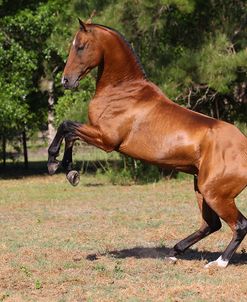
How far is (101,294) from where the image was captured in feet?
20.1

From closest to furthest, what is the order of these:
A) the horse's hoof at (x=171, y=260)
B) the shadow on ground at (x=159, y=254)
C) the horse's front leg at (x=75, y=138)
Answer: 1. the horse's front leg at (x=75, y=138)
2. the horse's hoof at (x=171, y=260)
3. the shadow on ground at (x=159, y=254)

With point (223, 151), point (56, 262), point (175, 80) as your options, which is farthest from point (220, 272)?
point (175, 80)

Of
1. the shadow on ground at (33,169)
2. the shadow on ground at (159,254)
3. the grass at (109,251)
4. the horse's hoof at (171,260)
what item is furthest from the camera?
the shadow on ground at (33,169)

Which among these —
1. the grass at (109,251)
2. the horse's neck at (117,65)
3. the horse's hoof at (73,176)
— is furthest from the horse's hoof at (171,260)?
the horse's neck at (117,65)

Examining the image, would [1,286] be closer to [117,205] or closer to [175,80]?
[117,205]

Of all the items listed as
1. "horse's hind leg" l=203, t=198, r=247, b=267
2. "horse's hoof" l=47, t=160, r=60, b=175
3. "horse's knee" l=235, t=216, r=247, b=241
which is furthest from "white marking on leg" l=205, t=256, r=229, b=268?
"horse's hoof" l=47, t=160, r=60, b=175

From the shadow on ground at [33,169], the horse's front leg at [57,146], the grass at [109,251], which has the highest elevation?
the horse's front leg at [57,146]

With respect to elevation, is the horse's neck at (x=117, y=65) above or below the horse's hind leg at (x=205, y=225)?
above

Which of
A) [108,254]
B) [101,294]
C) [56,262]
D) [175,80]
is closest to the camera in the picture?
[101,294]

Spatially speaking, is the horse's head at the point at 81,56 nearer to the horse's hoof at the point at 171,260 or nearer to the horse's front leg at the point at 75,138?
the horse's front leg at the point at 75,138

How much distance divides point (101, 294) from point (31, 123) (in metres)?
15.9

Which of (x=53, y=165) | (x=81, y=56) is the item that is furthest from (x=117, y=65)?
(x=53, y=165)

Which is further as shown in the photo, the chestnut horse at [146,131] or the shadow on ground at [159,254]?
the shadow on ground at [159,254]

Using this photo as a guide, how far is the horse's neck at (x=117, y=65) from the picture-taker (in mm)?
7285
